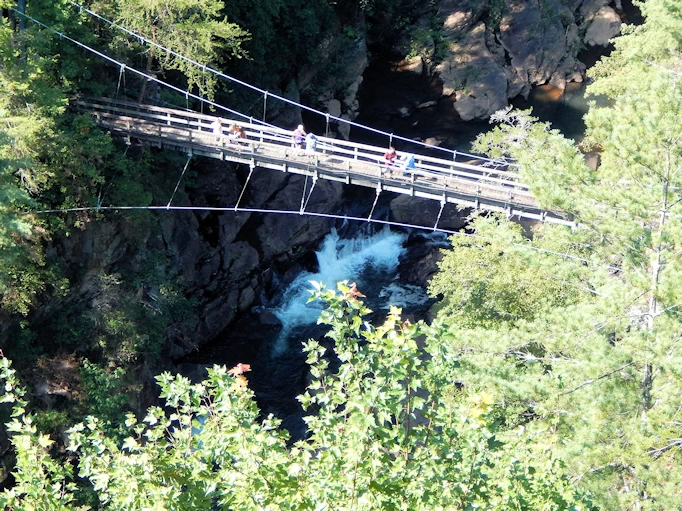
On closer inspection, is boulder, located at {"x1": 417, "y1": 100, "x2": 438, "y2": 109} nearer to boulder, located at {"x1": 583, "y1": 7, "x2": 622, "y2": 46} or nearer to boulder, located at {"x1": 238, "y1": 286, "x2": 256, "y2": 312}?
boulder, located at {"x1": 583, "y1": 7, "x2": 622, "y2": 46}

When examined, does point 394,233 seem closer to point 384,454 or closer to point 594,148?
point 594,148

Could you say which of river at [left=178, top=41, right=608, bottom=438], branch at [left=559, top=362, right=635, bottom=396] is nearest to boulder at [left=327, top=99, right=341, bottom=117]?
river at [left=178, top=41, right=608, bottom=438]

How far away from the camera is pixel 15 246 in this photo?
49.0ft

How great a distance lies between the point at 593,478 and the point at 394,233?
54.6 ft

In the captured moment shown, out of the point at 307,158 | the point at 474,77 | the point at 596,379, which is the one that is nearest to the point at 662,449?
the point at 596,379

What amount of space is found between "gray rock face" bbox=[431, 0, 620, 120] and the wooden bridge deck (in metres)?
14.4

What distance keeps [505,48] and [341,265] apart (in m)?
16.2

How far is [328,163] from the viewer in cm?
1858

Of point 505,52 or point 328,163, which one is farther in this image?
point 505,52

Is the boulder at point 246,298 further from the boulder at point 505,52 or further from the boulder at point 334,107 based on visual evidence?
the boulder at point 505,52

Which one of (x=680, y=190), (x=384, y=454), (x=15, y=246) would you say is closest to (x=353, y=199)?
(x=15, y=246)

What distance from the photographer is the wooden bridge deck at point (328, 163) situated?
17625 millimetres

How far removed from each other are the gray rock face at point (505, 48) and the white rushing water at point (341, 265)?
8.82m

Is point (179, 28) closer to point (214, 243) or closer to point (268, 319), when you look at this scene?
point (214, 243)
